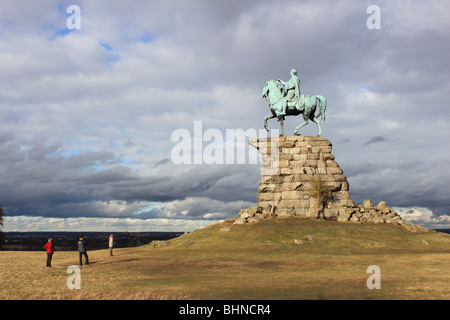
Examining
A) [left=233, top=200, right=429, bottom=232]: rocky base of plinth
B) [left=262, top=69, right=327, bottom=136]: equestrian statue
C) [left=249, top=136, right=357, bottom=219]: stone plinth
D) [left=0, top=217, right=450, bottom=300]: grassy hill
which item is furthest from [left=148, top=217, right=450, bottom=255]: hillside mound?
[left=262, top=69, right=327, bottom=136]: equestrian statue

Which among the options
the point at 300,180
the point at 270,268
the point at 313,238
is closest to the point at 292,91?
the point at 300,180

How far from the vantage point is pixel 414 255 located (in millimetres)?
24562

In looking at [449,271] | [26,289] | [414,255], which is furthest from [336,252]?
[26,289]

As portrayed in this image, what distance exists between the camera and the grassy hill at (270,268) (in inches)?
549

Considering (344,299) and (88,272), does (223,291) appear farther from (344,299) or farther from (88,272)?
(88,272)

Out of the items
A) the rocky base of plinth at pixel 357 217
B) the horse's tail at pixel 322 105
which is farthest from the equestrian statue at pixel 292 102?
the rocky base of plinth at pixel 357 217

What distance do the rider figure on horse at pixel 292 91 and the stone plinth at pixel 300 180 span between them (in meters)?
3.44

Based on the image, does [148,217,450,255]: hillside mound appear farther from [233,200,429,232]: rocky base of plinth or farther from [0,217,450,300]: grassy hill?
[233,200,429,232]: rocky base of plinth

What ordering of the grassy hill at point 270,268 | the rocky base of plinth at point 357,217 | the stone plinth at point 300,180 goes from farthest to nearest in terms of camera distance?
the stone plinth at point 300,180 → the rocky base of plinth at point 357,217 → the grassy hill at point 270,268

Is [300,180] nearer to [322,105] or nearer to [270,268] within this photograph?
[322,105]

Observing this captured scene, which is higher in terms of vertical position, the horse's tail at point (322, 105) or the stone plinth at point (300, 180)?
the horse's tail at point (322, 105)

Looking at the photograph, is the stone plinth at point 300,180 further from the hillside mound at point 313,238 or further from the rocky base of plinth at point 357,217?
the hillside mound at point 313,238

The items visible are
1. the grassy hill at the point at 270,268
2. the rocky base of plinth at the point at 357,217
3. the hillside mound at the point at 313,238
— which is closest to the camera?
the grassy hill at the point at 270,268

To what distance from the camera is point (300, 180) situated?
37.6 m
